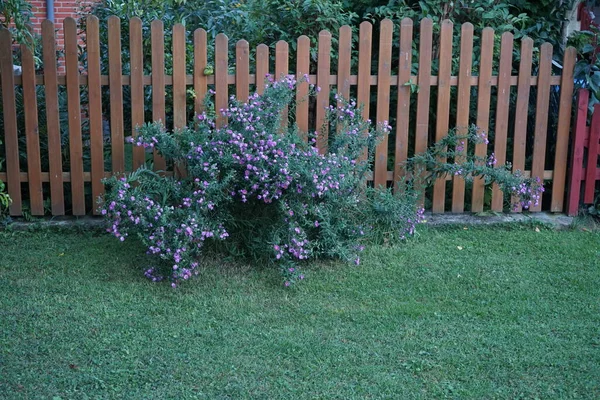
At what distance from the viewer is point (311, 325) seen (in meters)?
4.45

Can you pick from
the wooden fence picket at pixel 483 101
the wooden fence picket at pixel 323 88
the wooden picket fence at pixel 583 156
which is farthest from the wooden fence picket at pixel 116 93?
the wooden picket fence at pixel 583 156

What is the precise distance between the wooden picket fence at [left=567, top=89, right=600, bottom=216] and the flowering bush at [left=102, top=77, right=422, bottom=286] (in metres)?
1.58

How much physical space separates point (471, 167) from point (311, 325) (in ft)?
7.82

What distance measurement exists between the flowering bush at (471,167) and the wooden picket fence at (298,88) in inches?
4.1

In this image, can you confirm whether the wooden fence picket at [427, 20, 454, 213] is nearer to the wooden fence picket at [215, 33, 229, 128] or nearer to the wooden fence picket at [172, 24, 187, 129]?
the wooden fence picket at [215, 33, 229, 128]

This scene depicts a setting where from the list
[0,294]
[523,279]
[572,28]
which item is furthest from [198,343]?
[572,28]

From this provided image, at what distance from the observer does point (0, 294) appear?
4797 millimetres

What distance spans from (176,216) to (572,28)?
15.3 ft

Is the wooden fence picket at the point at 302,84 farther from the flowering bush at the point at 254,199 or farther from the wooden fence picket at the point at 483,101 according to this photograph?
the wooden fence picket at the point at 483,101

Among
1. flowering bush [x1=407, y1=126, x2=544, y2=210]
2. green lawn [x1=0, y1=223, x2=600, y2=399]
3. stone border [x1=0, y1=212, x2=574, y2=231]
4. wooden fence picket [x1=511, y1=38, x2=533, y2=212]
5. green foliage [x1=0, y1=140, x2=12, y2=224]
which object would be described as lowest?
green lawn [x1=0, y1=223, x2=600, y2=399]

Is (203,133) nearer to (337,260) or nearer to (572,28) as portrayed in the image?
(337,260)

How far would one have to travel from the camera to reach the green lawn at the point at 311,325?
3.75 metres

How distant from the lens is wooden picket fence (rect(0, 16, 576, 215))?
6008 mm

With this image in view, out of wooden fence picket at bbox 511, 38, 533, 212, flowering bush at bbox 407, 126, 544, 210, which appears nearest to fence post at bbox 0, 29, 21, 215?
flowering bush at bbox 407, 126, 544, 210
